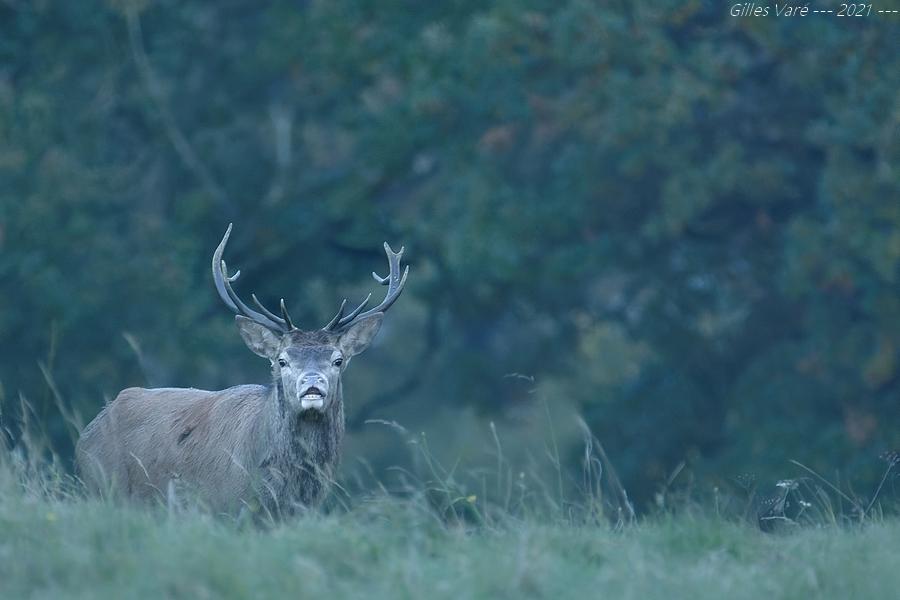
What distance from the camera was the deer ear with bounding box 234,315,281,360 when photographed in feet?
29.1

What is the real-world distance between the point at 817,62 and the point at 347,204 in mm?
6556

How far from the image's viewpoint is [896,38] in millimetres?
16594

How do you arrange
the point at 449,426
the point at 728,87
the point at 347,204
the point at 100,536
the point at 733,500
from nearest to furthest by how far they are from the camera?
the point at 100,536 < the point at 733,500 < the point at 728,87 < the point at 347,204 < the point at 449,426

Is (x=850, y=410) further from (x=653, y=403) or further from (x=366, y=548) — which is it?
(x=366, y=548)

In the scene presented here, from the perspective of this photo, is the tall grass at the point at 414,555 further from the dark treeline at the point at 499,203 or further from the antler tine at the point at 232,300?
the dark treeline at the point at 499,203

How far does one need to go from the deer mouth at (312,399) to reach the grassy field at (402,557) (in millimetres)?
1214

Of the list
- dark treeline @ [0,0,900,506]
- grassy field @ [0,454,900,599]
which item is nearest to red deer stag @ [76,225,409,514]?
grassy field @ [0,454,900,599]

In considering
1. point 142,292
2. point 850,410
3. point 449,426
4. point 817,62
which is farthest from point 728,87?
point 449,426

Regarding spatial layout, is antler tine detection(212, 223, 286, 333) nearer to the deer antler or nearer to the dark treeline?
the deer antler

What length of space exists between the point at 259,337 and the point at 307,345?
49cm

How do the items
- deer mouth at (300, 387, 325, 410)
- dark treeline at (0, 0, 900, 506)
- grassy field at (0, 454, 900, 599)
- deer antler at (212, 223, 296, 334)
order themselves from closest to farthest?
grassy field at (0, 454, 900, 599)
deer mouth at (300, 387, 325, 410)
deer antler at (212, 223, 296, 334)
dark treeline at (0, 0, 900, 506)

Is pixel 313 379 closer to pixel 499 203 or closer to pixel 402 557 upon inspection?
pixel 402 557

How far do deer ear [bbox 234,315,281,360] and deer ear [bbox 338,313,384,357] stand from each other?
37 centimetres

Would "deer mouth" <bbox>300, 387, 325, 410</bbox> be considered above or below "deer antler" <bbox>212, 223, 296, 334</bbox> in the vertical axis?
below
